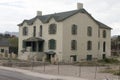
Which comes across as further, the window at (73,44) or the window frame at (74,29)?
the window at (73,44)

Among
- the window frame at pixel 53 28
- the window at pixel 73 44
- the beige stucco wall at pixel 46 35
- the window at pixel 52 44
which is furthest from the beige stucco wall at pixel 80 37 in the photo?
the window at pixel 52 44

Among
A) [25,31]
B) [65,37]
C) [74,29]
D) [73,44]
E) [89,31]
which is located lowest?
[73,44]

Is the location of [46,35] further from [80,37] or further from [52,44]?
[80,37]

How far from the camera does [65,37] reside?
63625 mm

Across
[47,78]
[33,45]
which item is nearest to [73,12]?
[33,45]

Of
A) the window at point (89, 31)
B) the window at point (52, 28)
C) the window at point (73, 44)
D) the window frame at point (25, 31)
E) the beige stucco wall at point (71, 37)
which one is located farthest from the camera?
the window frame at point (25, 31)

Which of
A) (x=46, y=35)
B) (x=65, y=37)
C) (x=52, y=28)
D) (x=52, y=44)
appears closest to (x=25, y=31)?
(x=46, y=35)

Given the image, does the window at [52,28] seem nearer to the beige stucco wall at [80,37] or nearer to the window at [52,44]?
the window at [52,44]

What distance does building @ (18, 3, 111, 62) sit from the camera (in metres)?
63.7

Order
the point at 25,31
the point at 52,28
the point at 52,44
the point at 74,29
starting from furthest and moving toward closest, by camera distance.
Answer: the point at 25,31 < the point at 52,44 < the point at 52,28 < the point at 74,29

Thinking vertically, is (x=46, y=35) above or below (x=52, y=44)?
above

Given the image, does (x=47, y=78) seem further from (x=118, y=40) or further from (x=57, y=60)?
(x=118, y=40)

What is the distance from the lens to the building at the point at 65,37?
63688 millimetres

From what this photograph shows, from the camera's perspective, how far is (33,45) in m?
70.4
